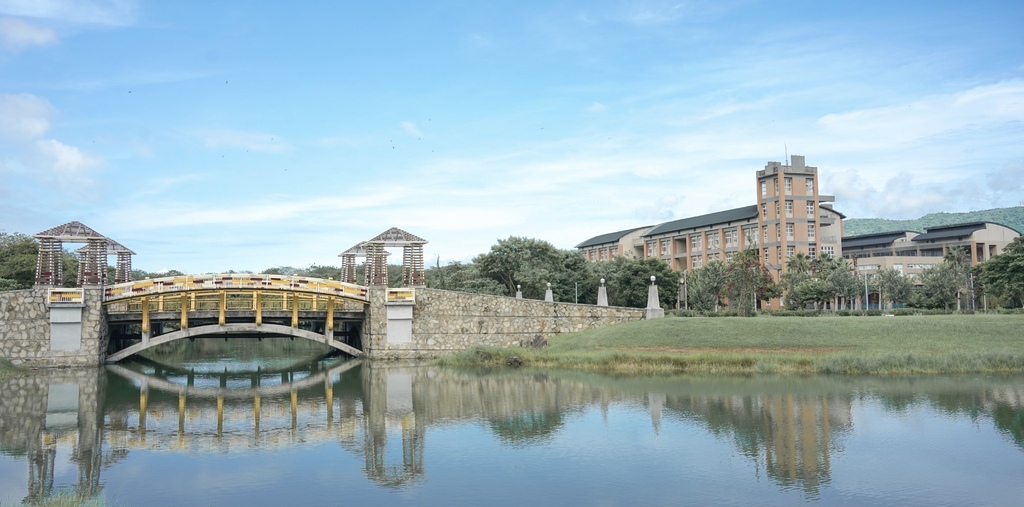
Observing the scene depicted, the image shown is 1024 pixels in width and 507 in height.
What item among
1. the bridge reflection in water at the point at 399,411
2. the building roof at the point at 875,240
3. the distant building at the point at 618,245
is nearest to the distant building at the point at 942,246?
the building roof at the point at 875,240

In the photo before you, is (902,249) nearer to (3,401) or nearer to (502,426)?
(502,426)

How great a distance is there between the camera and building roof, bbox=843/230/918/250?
4080 inches

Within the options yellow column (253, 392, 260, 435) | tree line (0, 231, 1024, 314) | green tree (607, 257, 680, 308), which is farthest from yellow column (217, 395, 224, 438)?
green tree (607, 257, 680, 308)

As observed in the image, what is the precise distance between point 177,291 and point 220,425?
19.0 meters

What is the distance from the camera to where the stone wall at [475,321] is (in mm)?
44438

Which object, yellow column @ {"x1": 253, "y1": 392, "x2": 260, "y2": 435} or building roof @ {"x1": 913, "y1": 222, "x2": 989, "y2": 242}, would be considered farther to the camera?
building roof @ {"x1": 913, "y1": 222, "x2": 989, "y2": 242}

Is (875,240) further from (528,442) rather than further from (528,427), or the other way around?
(528,442)

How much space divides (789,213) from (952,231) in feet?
106

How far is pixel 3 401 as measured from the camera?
28328mm

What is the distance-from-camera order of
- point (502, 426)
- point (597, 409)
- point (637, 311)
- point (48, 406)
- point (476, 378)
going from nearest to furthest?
point (502, 426) → point (597, 409) → point (48, 406) → point (476, 378) → point (637, 311)

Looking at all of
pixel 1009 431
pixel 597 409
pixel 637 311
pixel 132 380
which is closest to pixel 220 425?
pixel 597 409

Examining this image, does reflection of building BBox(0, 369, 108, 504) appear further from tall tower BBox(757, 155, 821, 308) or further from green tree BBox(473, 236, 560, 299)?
tall tower BBox(757, 155, 821, 308)

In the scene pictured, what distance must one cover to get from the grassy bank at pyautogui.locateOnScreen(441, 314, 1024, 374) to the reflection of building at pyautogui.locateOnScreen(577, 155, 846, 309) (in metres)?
33.0

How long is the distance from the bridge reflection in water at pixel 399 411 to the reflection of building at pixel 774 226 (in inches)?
1758
